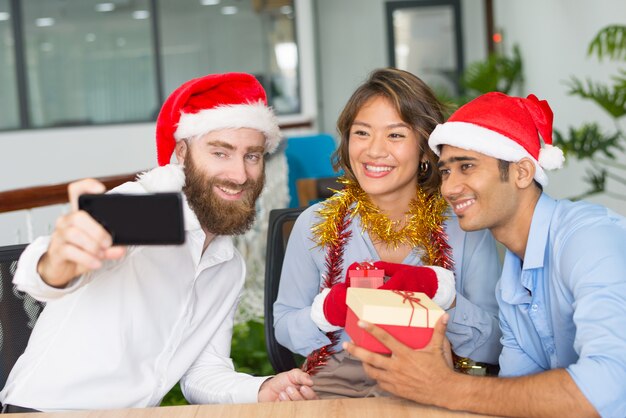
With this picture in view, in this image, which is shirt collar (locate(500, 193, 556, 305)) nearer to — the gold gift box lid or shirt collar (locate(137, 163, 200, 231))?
the gold gift box lid

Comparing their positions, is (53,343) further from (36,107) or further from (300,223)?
(36,107)

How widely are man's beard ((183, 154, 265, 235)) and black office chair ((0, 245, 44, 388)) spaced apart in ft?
1.45

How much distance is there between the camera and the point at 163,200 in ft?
4.22

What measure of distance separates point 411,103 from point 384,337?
83 cm

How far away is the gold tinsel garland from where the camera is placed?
6.90 ft

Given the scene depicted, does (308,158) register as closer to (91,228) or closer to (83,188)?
(83,188)

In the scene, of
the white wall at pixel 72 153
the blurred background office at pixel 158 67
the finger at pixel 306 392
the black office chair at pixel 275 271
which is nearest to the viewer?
the finger at pixel 306 392

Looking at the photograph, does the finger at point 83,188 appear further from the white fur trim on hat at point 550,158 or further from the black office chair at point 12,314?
the white fur trim on hat at point 550,158

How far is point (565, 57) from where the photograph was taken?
6258mm

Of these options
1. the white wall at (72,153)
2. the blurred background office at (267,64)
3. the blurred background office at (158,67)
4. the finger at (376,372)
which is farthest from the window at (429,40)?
the finger at (376,372)

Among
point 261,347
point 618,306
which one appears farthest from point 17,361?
point 261,347

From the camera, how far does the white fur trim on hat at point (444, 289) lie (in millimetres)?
1805

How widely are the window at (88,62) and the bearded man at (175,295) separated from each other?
5814 millimetres

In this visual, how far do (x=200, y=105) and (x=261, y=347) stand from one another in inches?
72.2
